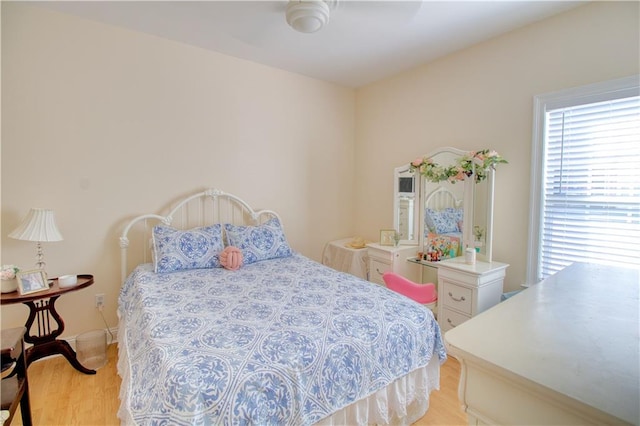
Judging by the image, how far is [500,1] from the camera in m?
2.11

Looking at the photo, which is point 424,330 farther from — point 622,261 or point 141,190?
point 141,190

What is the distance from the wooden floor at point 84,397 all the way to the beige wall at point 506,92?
1.20 metres

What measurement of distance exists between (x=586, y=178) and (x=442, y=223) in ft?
3.69

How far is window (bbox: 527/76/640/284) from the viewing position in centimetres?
200

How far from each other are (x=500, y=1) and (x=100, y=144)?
3.30 metres

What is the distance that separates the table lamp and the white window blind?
3712mm

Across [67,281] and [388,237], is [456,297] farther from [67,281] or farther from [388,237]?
[67,281]

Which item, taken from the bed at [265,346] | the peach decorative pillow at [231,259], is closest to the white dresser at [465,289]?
the bed at [265,346]

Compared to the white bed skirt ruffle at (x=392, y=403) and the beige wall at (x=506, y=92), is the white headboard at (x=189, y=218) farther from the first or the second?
the beige wall at (x=506, y=92)

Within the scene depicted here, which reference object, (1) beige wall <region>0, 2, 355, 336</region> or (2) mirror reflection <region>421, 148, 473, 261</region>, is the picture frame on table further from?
(2) mirror reflection <region>421, 148, 473, 261</region>

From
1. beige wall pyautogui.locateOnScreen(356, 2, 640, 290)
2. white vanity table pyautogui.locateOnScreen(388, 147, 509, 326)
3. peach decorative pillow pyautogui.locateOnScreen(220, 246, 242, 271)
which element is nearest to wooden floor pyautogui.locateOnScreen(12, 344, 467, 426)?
white vanity table pyautogui.locateOnScreen(388, 147, 509, 326)

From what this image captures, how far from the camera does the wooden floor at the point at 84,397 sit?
5.89 ft

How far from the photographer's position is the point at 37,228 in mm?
2109

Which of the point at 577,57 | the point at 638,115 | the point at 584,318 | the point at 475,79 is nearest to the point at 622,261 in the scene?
the point at 638,115
